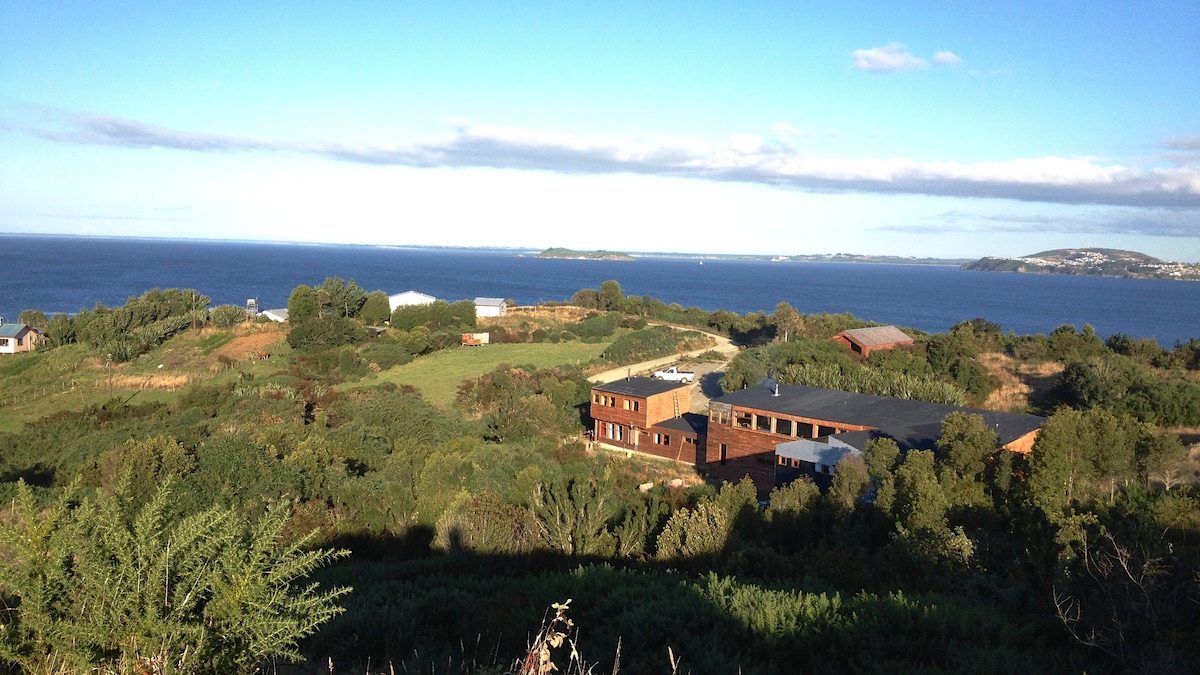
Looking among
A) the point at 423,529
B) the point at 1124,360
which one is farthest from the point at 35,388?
the point at 1124,360

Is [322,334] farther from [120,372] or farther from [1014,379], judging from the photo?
[1014,379]

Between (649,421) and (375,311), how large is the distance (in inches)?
1017

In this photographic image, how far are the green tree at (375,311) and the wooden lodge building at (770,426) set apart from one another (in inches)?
893

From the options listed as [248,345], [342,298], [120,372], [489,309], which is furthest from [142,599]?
[489,309]

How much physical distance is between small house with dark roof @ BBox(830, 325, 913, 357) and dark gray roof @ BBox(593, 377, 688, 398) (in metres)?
12.0

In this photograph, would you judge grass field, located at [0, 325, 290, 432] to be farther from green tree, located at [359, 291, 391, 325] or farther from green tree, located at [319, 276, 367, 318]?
green tree, located at [359, 291, 391, 325]

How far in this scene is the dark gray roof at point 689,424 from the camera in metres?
22.5

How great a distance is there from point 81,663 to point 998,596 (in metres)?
7.79

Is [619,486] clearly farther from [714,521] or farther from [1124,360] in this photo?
[1124,360]

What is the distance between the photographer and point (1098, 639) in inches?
239

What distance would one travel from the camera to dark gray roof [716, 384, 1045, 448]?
16.6 metres

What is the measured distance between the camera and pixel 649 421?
75.7 feet

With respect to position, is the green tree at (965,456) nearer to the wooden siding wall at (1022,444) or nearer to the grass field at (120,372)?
the wooden siding wall at (1022,444)

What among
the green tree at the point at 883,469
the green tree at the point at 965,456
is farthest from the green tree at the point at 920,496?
the green tree at the point at 965,456
